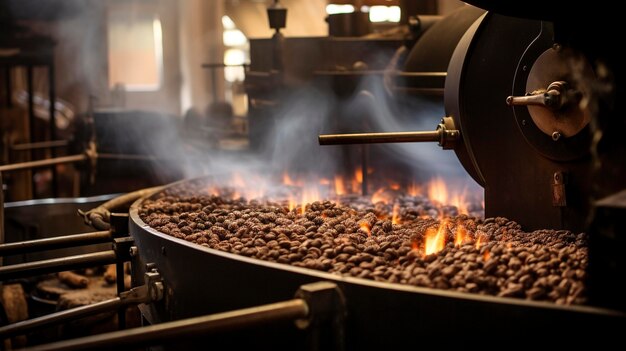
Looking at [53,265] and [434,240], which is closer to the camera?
[434,240]

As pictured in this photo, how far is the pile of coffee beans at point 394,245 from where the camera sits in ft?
6.92

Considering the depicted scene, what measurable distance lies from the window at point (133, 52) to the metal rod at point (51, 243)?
42.2 feet

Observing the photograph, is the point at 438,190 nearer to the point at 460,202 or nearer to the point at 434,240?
the point at 460,202

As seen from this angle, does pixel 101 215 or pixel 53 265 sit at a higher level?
pixel 101 215

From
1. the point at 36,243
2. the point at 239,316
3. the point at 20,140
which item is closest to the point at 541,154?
the point at 239,316

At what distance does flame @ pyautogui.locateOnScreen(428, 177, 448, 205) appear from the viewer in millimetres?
4438

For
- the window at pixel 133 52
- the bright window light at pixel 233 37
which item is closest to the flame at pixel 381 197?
the bright window light at pixel 233 37

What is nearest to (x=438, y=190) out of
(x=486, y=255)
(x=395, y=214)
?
(x=395, y=214)

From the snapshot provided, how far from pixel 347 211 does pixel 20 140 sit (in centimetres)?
819

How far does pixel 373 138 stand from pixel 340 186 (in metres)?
1.98

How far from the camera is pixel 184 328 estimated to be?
181cm

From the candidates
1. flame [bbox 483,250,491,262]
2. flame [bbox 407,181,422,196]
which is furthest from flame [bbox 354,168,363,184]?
flame [bbox 483,250,491,262]

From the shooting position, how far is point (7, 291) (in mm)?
4883

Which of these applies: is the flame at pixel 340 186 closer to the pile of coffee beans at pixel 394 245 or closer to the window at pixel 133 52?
the pile of coffee beans at pixel 394 245
